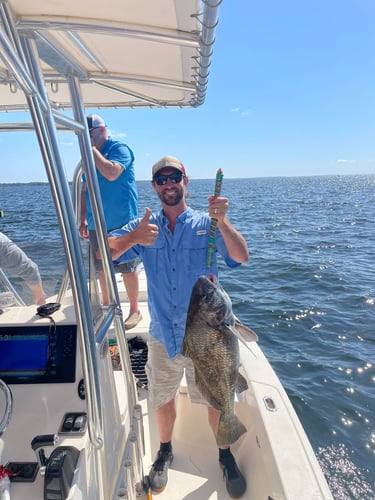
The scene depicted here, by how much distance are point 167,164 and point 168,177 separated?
9 centimetres

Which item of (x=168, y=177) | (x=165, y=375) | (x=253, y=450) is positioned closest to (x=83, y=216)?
(x=168, y=177)

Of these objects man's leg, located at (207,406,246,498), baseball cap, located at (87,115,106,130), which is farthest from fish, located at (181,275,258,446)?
baseball cap, located at (87,115,106,130)

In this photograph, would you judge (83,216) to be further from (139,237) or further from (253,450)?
(253,450)

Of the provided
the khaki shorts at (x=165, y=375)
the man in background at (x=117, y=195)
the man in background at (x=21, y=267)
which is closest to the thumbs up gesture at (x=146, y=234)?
the khaki shorts at (x=165, y=375)

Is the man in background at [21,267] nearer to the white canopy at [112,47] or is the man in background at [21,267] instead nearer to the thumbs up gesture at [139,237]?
the thumbs up gesture at [139,237]

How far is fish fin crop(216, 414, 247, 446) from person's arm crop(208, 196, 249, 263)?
0.99 metres

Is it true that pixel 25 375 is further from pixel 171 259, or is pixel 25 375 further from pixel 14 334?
pixel 171 259

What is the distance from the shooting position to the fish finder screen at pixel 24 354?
2150mm

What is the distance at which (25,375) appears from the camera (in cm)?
215

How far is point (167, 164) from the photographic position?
7.72 ft

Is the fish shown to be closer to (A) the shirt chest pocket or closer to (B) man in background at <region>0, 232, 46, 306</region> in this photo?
(A) the shirt chest pocket

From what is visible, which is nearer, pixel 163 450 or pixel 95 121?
pixel 163 450

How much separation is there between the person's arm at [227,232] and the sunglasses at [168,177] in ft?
1.42

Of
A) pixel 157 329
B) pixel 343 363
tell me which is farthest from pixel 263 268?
pixel 157 329
